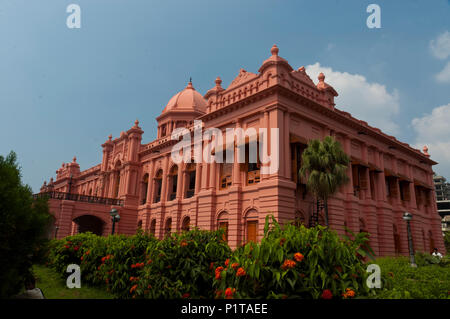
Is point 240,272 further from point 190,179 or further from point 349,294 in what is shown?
point 190,179

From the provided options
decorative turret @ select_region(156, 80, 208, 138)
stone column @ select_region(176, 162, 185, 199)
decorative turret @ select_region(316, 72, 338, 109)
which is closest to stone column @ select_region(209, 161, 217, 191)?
stone column @ select_region(176, 162, 185, 199)

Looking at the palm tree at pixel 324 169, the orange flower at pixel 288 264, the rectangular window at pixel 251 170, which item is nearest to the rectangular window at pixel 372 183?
the palm tree at pixel 324 169

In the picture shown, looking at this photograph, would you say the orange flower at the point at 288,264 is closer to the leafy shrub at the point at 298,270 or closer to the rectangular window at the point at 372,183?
the leafy shrub at the point at 298,270

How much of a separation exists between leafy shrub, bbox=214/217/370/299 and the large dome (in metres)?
34.1

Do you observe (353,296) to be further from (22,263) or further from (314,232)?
(22,263)

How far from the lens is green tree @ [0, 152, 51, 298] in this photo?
178 inches

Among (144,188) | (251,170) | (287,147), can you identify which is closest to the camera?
(287,147)

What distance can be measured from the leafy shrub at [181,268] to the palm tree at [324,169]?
10.6 metres

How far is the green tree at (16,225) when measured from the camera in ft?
14.8

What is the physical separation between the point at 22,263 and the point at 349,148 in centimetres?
2309

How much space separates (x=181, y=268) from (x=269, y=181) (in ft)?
37.5

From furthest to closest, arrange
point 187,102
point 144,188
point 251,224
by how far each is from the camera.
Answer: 1. point 187,102
2. point 144,188
3. point 251,224

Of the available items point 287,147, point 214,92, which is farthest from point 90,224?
point 287,147

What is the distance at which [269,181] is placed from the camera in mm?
18141
